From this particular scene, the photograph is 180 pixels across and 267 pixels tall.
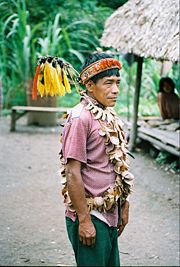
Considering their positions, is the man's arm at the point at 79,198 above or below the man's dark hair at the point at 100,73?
below

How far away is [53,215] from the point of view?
145 inches

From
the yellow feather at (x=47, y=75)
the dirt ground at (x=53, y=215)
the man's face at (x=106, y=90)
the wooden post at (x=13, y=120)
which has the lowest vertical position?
the dirt ground at (x=53, y=215)

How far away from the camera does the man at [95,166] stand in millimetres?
1691

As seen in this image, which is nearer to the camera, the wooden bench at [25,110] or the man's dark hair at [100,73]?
the man's dark hair at [100,73]

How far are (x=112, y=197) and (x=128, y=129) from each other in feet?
16.3

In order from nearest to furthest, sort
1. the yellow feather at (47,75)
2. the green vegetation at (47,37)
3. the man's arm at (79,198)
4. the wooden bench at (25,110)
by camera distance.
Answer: the man's arm at (79,198)
the yellow feather at (47,75)
the green vegetation at (47,37)
the wooden bench at (25,110)

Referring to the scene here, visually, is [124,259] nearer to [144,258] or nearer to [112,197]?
[144,258]

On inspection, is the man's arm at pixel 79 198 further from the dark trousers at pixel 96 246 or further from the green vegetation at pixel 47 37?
the green vegetation at pixel 47 37

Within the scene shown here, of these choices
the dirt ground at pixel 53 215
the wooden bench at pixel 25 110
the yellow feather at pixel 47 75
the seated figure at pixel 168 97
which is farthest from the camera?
the wooden bench at pixel 25 110

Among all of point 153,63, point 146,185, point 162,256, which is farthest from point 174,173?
point 153,63

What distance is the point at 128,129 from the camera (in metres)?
6.70

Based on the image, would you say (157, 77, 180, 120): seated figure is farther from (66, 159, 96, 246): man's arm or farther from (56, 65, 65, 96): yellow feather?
(66, 159, 96, 246): man's arm

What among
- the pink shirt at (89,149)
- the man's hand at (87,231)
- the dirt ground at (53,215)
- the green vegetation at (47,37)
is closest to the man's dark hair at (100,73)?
the pink shirt at (89,149)

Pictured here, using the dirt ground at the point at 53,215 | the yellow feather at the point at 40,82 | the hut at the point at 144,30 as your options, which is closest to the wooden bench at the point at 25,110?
the dirt ground at the point at 53,215
